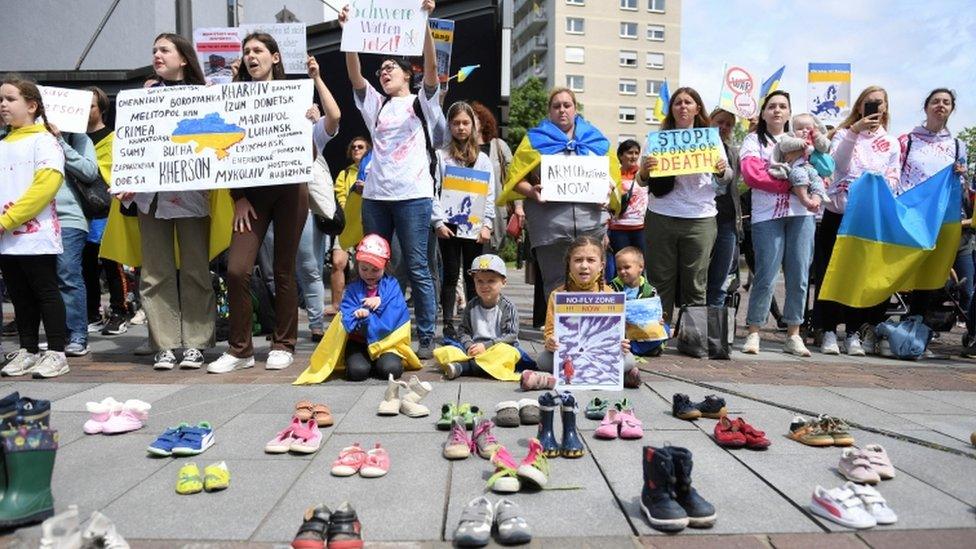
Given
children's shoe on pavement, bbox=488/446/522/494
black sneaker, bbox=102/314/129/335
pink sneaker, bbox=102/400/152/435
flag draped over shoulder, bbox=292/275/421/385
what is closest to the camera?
children's shoe on pavement, bbox=488/446/522/494

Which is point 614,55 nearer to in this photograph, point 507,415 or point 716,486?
point 507,415

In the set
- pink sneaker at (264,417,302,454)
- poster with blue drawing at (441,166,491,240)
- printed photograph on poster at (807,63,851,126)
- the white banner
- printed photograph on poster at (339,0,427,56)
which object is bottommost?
pink sneaker at (264,417,302,454)

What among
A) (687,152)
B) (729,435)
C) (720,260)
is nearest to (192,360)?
(729,435)

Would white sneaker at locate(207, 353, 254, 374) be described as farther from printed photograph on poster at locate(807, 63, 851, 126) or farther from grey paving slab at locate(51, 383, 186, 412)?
printed photograph on poster at locate(807, 63, 851, 126)

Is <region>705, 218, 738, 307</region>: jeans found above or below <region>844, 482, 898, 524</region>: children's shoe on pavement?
above

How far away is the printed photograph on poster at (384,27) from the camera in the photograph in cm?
460

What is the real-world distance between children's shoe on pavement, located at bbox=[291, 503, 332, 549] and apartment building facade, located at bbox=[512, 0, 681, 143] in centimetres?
5567

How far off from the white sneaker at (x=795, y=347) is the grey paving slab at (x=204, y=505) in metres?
4.47

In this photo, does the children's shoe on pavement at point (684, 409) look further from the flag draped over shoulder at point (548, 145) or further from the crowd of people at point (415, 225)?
the flag draped over shoulder at point (548, 145)

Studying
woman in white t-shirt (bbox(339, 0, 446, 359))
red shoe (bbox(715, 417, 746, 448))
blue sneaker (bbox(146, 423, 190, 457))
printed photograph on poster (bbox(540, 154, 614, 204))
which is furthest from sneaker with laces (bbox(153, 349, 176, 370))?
red shoe (bbox(715, 417, 746, 448))

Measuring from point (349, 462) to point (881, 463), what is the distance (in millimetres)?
2124

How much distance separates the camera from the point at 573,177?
5.34m

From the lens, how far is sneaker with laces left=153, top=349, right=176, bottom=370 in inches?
186

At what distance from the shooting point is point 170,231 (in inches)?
194
